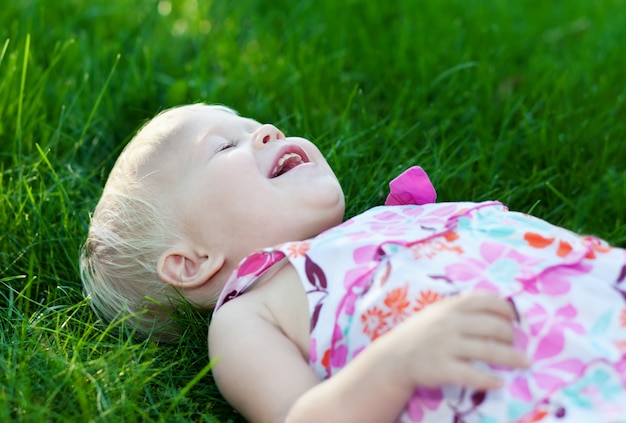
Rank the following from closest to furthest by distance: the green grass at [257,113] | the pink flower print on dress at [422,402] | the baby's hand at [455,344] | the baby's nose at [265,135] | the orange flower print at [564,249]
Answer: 1. the baby's hand at [455,344]
2. the pink flower print on dress at [422,402]
3. the orange flower print at [564,249]
4. the green grass at [257,113]
5. the baby's nose at [265,135]

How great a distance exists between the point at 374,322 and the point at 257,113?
1.22m

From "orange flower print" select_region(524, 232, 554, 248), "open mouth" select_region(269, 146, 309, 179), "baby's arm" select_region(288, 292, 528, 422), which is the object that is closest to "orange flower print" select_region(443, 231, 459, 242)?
"orange flower print" select_region(524, 232, 554, 248)

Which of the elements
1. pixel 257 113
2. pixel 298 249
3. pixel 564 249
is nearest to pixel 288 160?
pixel 298 249

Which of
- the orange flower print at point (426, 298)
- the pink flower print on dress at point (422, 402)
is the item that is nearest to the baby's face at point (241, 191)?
the orange flower print at point (426, 298)

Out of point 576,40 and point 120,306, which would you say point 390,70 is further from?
point 120,306

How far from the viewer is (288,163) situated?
1960 millimetres

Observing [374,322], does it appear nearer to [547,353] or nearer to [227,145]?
[547,353]

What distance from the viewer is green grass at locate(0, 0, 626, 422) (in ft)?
5.86

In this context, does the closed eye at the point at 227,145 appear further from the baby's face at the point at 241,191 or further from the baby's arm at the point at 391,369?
the baby's arm at the point at 391,369

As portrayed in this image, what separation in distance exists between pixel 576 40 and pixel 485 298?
2437 millimetres

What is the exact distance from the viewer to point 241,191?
1.80 m

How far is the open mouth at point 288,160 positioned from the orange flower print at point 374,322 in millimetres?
431

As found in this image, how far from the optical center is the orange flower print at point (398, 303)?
158cm

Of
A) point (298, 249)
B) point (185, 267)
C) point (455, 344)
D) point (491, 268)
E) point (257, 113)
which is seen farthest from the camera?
point (257, 113)
